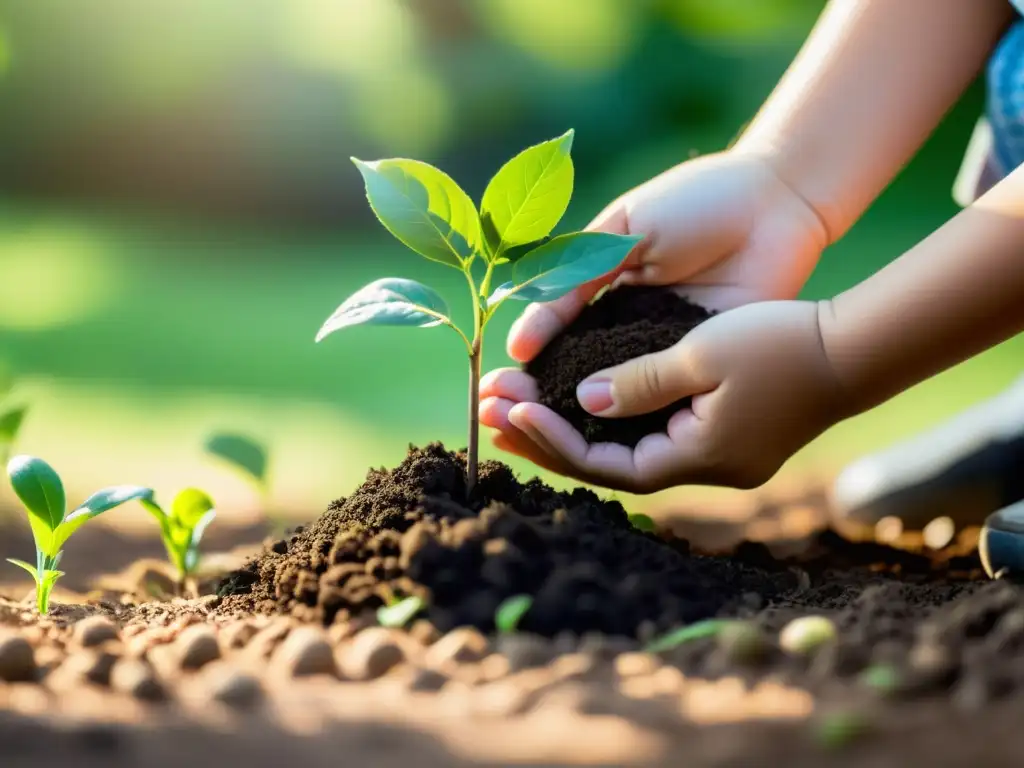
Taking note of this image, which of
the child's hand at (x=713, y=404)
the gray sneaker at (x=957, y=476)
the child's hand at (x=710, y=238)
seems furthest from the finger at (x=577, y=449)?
the gray sneaker at (x=957, y=476)

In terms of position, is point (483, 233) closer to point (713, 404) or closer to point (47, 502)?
point (713, 404)

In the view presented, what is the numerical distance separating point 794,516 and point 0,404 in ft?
3.97

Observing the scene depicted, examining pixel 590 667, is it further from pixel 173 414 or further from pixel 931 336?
pixel 173 414

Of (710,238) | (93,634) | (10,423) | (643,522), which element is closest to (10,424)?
(10,423)

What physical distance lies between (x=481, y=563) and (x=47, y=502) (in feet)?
1.60

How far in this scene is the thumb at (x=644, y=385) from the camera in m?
1.16

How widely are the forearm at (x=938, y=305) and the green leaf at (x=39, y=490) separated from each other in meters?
0.83

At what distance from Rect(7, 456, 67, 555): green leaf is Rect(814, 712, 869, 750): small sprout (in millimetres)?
779

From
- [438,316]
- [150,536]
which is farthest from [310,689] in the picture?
[150,536]

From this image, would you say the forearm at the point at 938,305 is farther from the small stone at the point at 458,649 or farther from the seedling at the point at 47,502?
the seedling at the point at 47,502

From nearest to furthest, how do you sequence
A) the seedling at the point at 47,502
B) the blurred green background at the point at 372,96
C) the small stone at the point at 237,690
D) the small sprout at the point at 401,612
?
the small stone at the point at 237,690 → the small sprout at the point at 401,612 → the seedling at the point at 47,502 → the blurred green background at the point at 372,96

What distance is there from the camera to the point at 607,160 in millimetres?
3842

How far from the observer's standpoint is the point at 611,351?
1238 millimetres

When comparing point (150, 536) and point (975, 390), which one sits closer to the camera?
point (150, 536)
